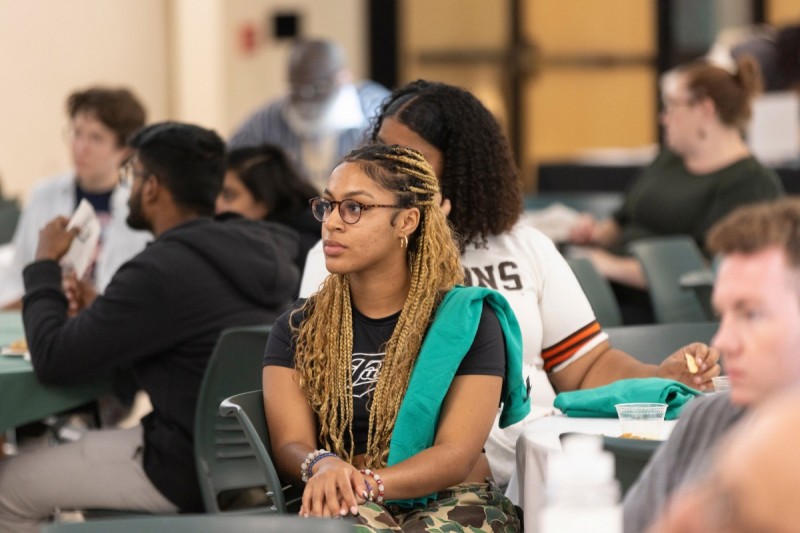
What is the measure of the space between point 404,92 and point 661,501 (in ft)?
5.12

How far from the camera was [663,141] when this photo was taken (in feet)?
39.6

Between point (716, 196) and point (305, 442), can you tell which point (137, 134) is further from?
point (716, 196)

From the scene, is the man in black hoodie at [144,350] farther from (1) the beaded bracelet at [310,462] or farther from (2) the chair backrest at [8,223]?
(2) the chair backrest at [8,223]

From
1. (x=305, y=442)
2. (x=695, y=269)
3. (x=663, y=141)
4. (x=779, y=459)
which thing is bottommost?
(x=663, y=141)

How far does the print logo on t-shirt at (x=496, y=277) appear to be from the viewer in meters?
2.96

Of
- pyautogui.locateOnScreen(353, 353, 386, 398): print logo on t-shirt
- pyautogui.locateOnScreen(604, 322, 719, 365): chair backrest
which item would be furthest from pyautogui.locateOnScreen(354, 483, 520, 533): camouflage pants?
pyautogui.locateOnScreen(604, 322, 719, 365): chair backrest

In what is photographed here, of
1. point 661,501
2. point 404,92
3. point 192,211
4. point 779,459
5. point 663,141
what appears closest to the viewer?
point 779,459

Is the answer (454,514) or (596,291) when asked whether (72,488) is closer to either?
(454,514)

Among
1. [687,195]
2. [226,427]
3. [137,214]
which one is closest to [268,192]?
[137,214]

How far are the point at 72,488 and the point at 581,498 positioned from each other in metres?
2.07

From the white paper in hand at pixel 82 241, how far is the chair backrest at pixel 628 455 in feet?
6.27

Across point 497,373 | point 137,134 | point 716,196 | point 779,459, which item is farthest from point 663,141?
point 779,459

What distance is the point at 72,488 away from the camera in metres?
3.19

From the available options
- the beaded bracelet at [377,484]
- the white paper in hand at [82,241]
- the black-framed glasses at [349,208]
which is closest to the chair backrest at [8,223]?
the white paper in hand at [82,241]
